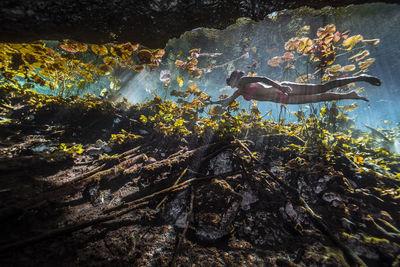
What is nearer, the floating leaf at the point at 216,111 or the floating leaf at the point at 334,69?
the floating leaf at the point at 334,69

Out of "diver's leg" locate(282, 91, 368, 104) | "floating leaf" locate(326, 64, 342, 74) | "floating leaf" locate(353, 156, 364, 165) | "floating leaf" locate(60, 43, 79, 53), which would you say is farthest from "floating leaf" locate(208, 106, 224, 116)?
"floating leaf" locate(60, 43, 79, 53)

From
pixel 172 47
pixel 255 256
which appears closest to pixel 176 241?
pixel 255 256

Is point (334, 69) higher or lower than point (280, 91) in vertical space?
higher

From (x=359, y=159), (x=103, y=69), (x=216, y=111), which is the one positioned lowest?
(x=359, y=159)

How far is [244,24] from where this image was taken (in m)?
8.39

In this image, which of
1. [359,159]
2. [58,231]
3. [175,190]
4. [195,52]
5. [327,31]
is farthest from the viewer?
[195,52]

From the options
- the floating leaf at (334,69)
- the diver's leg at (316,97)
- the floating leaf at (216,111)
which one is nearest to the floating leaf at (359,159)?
the diver's leg at (316,97)

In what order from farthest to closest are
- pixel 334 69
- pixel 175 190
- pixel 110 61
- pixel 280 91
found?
pixel 280 91
pixel 334 69
pixel 110 61
pixel 175 190

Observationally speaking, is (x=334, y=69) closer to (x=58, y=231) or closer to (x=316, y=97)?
(x=316, y=97)

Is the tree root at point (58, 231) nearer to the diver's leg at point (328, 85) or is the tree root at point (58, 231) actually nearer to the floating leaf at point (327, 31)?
the diver's leg at point (328, 85)

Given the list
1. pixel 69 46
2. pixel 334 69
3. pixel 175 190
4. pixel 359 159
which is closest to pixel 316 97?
pixel 334 69

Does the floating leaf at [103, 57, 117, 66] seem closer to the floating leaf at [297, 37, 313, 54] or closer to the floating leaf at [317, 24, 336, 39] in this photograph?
the floating leaf at [297, 37, 313, 54]

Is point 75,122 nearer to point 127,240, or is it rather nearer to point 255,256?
point 127,240

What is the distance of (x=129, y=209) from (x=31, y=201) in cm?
90
